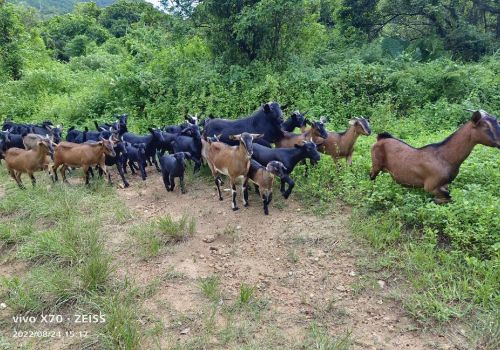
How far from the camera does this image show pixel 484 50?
14570 mm

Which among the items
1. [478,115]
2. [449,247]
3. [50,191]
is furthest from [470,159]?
[50,191]

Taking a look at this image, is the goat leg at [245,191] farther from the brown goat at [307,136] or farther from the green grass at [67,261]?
the green grass at [67,261]

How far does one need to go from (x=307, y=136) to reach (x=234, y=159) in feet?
5.07

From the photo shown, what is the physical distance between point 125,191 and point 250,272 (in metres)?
3.93

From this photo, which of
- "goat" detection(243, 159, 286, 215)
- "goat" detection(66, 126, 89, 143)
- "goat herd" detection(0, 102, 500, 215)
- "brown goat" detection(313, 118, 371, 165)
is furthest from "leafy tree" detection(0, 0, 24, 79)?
"brown goat" detection(313, 118, 371, 165)

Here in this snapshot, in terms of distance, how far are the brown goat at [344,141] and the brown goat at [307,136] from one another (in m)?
0.09

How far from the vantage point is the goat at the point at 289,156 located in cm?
655

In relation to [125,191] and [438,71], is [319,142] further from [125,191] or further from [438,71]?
[438,71]

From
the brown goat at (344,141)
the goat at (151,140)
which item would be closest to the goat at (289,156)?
the brown goat at (344,141)

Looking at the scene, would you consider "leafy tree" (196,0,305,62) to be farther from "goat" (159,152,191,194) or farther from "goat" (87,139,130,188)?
"goat" (159,152,191,194)

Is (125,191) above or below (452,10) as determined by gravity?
below

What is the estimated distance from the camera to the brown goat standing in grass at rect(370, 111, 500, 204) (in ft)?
16.8

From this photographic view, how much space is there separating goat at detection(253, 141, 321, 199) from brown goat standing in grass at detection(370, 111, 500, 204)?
1.21 metres

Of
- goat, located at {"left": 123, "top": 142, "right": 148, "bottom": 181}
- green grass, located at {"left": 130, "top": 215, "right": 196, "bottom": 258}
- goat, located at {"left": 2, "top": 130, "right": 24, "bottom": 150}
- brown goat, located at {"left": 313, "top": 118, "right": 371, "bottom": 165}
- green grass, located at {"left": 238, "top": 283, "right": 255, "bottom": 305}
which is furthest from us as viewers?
goat, located at {"left": 2, "top": 130, "right": 24, "bottom": 150}
